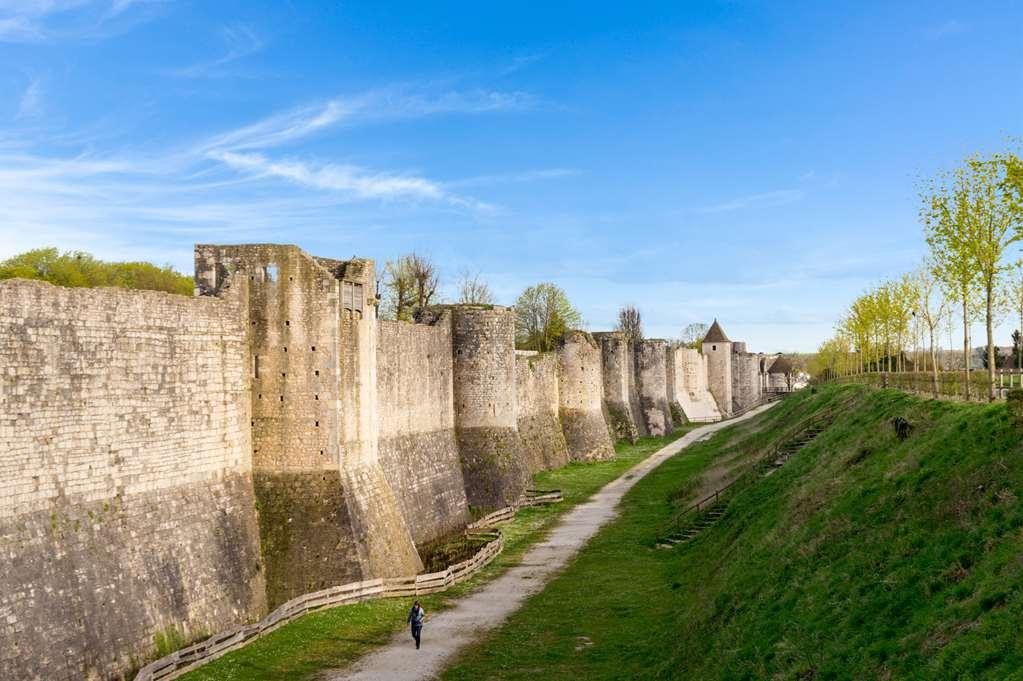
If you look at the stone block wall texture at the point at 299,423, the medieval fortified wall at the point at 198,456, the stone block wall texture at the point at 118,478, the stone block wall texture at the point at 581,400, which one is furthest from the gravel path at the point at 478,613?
the stone block wall texture at the point at 581,400

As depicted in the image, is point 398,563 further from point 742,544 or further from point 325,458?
point 742,544

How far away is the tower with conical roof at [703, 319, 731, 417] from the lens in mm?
94312

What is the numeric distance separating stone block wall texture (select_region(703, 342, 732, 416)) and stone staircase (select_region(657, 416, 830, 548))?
60.0 meters

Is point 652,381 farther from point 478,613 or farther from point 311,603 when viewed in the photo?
point 311,603

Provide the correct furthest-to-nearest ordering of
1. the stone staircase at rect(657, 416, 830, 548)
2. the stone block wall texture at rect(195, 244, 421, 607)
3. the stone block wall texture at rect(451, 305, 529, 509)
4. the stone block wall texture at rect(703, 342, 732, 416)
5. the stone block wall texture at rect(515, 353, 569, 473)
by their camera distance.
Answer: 1. the stone block wall texture at rect(703, 342, 732, 416)
2. the stone block wall texture at rect(515, 353, 569, 473)
3. the stone block wall texture at rect(451, 305, 529, 509)
4. the stone staircase at rect(657, 416, 830, 548)
5. the stone block wall texture at rect(195, 244, 421, 607)

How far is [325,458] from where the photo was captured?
21906mm

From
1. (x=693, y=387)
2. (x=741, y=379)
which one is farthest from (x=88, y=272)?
(x=741, y=379)

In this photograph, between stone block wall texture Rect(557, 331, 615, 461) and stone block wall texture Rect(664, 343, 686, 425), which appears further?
stone block wall texture Rect(664, 343, 686, 425)

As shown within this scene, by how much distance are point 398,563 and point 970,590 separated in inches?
605

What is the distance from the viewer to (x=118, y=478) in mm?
17250

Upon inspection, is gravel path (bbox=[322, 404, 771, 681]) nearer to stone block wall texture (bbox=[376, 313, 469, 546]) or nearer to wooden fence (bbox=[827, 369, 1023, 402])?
stone block wall texture (bbox=[376, 313, 469, 546])

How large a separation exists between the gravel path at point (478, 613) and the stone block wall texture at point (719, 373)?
196 ft

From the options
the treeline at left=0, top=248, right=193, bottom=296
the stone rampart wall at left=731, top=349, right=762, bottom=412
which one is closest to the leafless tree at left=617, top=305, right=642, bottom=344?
the stone rampart wall at left=731, top=349, right=762, bottom=412

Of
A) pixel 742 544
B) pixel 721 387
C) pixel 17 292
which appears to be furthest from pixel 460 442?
pixel 721 387
